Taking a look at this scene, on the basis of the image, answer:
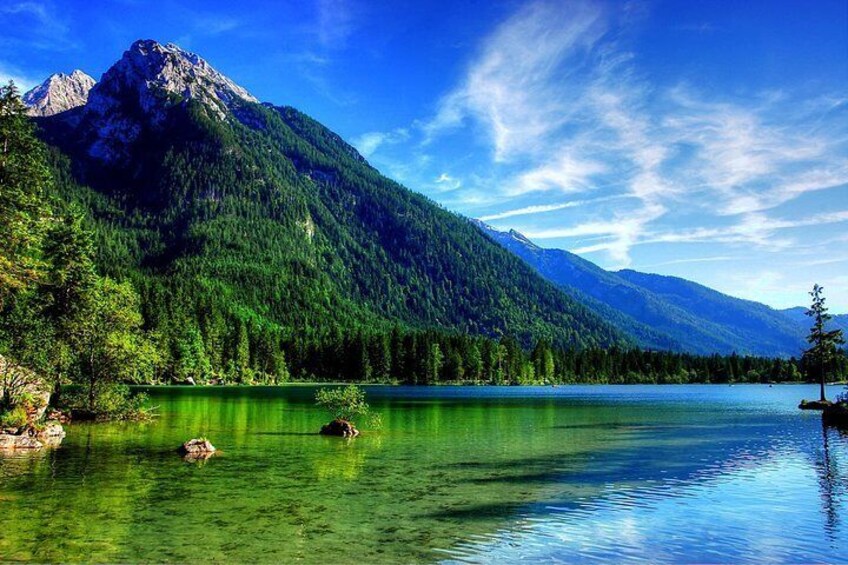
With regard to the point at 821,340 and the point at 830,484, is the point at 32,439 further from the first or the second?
the point at 821,340

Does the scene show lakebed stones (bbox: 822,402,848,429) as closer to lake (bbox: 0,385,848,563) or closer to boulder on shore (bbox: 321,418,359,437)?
lake (bbox: 0,385,848,563)

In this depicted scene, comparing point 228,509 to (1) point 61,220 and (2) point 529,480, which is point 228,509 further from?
(1) point 61,220

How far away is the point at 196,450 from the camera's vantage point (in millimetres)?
47375

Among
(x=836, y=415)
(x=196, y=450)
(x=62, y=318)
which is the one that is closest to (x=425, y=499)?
(x=196, y=450)

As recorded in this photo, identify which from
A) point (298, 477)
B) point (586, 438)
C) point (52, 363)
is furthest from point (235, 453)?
point (586, 438)

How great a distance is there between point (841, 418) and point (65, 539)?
3726 inches

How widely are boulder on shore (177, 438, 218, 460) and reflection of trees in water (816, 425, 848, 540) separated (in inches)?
1583

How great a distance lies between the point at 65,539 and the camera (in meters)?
24.2

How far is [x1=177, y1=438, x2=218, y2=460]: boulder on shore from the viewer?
46.7 meters

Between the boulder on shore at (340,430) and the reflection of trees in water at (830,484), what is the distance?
135ft

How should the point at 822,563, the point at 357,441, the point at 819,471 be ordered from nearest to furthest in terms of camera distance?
the point at 822,563 < the point at 819,471 < the point at 357,441

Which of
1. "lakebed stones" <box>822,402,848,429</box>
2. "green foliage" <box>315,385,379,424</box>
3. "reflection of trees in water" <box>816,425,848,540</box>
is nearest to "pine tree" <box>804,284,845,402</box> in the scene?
A: "lakebed stones" <box>822,402,848,429</box>

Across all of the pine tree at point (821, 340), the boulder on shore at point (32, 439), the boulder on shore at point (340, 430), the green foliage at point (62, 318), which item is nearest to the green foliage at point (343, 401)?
the boulder on shore at point (340, 430)

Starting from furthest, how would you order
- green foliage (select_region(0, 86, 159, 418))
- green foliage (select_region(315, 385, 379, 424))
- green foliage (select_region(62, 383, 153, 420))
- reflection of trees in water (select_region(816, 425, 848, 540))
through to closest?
green foliage (select_region(62, 383, 153, 420)) < green foliage (select_region(315, 385, 379, 424)) < green foliage (select_region(0, 86, 159, 418)) < reflection of trees in water (select_region(816, 425, 848, 540))
